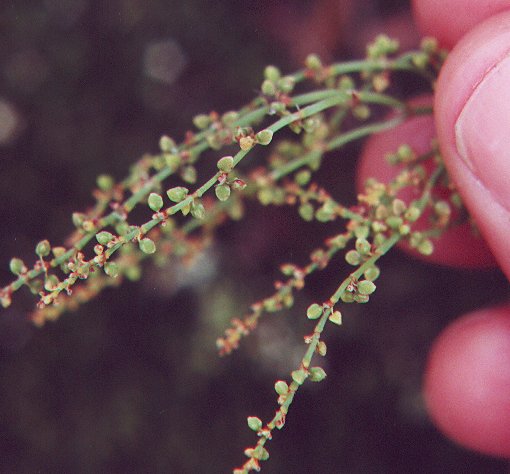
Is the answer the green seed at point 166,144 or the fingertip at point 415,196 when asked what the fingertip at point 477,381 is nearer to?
the fingertip at point 415,196

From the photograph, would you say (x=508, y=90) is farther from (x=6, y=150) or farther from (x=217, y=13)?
(x=6, y=150)

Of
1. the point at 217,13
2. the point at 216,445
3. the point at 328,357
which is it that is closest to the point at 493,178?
the point at 328,357

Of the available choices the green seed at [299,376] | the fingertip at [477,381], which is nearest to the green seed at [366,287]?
the green seed at [299,376]

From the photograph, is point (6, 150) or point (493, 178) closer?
point (493, 178)

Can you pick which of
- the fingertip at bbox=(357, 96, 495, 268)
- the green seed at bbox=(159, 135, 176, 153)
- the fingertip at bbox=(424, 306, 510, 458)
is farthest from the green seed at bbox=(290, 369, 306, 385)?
the fingertip at bbox=(424, 306, 510, 458)

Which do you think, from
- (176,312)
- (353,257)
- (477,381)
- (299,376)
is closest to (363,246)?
(353,257)

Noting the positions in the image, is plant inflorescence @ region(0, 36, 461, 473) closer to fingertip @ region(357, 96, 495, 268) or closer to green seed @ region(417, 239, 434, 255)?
green seed @ region(417, 239, 434, 255)
